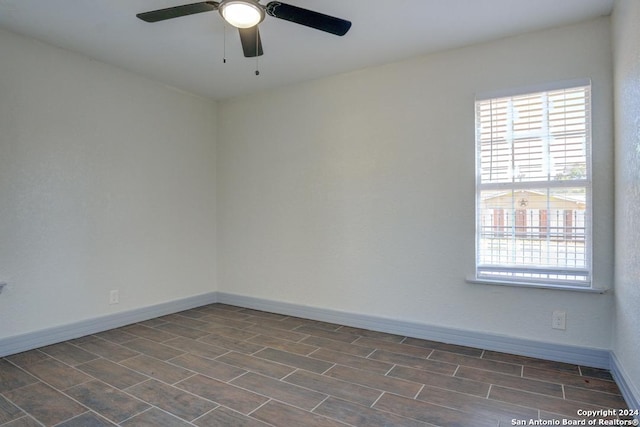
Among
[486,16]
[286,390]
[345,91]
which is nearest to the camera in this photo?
[286,390]

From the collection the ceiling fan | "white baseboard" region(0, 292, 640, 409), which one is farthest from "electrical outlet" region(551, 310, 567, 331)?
the ceiling fan

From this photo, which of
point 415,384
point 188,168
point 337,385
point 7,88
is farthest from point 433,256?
point 7,88

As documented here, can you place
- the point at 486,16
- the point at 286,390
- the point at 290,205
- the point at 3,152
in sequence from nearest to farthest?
the point at 286,390, the point at 486,16, the point at 3,152, the point at 290,205

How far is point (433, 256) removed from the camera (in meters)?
3.15

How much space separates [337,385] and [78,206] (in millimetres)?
2633

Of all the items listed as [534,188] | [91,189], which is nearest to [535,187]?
[534,188]

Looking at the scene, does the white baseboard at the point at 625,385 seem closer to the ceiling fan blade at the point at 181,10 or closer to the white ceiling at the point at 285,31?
the white ceiling at the point at 285,31

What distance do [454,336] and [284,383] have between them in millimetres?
1510

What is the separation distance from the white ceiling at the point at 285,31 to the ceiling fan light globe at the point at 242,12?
1.38 ft

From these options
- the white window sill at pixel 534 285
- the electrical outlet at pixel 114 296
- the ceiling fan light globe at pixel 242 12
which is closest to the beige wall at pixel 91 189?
the electrical outlet at pixel 114 296

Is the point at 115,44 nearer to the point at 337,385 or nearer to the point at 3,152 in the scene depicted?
the point at 3,152

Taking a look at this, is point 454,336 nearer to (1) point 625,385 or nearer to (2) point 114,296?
(1) point 625,385

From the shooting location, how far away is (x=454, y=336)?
3051 millimetres

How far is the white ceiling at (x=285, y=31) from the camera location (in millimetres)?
2451
